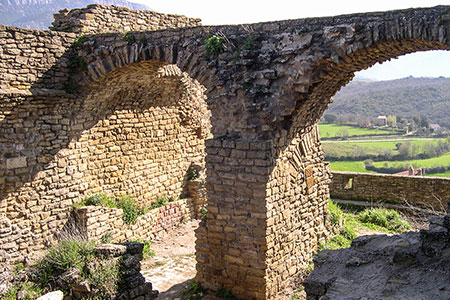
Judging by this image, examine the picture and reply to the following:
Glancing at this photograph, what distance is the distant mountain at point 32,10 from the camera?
165 ft

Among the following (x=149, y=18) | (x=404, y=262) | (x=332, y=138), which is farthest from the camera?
(x=332, y=138)

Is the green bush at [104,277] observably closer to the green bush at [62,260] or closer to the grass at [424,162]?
the green bush at [62,260]

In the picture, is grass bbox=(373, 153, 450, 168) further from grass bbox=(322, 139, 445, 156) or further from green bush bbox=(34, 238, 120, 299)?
green bush bbox=(34, 238, 120, 299)

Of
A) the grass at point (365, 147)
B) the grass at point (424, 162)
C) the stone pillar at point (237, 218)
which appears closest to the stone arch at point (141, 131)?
the stone pillar at point (237, 218)

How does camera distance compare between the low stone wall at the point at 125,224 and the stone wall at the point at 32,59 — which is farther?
the low stone wall at the point at 125,224

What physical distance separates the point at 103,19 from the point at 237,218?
5471mm

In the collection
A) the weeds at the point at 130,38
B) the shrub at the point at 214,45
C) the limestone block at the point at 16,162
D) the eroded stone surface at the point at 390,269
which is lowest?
the eroded stone surface at the point at 390,269

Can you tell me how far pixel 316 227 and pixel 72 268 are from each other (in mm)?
4486

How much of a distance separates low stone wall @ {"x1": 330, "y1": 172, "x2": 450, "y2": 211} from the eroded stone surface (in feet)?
28.1

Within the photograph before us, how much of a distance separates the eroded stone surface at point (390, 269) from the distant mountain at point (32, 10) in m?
47.0

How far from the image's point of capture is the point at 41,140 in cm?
846

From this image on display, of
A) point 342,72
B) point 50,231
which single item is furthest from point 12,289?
point 342,72

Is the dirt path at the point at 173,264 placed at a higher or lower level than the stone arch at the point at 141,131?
lower

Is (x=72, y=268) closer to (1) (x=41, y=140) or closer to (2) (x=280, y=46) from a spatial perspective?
(1) (x=41, y=140)
